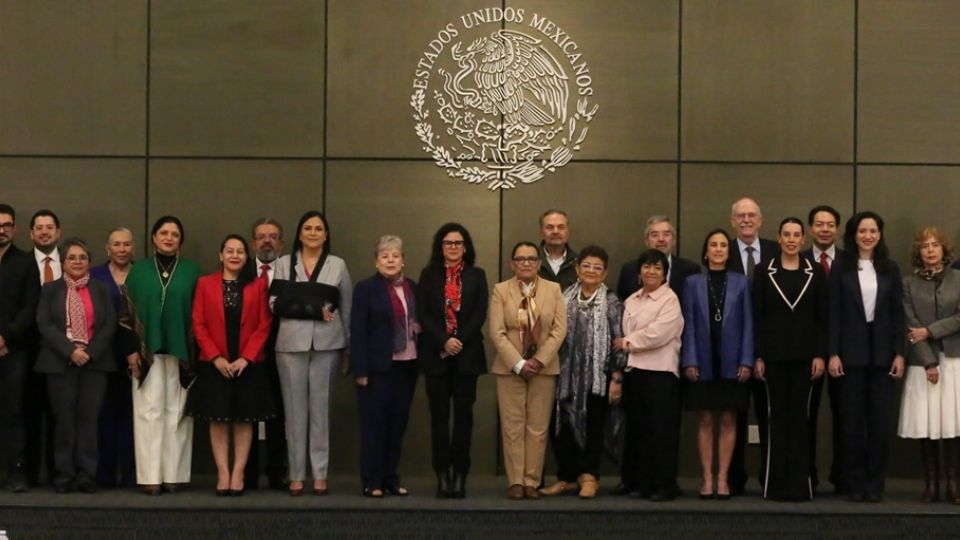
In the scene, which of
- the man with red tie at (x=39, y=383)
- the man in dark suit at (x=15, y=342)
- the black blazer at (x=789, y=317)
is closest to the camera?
the black blazer at (x=789, y=317)

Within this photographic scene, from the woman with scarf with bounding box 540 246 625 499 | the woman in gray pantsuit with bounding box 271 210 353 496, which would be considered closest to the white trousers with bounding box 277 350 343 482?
the woman in gray pantsuit with bounding box 271 210 353 496

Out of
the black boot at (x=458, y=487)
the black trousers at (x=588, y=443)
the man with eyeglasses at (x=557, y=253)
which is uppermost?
the man with eyeglasses at (x=557, y=253)

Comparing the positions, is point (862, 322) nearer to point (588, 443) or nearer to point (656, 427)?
point (656, 427)

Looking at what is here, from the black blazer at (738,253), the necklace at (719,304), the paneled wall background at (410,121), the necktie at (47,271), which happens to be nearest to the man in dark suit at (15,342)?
the necktie at (47,271)

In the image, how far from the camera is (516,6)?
30.6 feet

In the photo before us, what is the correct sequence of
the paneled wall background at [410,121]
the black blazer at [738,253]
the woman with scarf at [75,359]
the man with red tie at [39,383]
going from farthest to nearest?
the paneled wall background at [410,121], the man with red tie at [39,383], the black blazer at [738,253], the woman with scarf at [75,359]

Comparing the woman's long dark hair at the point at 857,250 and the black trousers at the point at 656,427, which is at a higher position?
the woman's long dark hair at the point at 857,250

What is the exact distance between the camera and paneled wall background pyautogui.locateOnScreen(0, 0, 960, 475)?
9289 millimetres

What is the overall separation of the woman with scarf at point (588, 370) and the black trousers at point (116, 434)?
252cm

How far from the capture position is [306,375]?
8031mm

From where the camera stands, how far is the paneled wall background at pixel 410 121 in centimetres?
929

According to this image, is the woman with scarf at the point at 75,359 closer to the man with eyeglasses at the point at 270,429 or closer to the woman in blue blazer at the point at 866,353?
the man with eyeglasses at the point at 270,429

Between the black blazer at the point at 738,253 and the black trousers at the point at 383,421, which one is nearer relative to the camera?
the black trousers at the point at 383,421

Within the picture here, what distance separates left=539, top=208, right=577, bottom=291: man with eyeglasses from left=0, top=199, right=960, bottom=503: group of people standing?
0.39 metres
